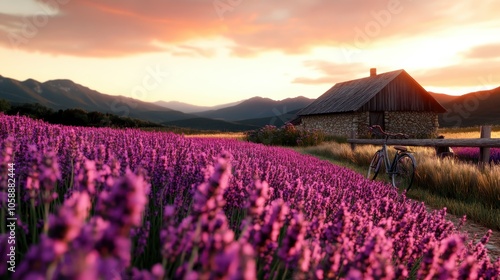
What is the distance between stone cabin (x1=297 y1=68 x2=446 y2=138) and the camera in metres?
28.9

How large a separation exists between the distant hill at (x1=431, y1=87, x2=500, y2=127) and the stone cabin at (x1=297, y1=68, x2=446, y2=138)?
3377 inches

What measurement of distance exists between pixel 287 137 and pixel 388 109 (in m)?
11.9

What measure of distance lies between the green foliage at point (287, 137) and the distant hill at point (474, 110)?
99659mm

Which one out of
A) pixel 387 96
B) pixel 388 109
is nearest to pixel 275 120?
pixel 387 96

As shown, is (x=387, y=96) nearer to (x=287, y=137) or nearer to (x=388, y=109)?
(x=388, y=109)

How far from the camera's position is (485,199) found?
690 cm

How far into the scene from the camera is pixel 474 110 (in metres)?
128

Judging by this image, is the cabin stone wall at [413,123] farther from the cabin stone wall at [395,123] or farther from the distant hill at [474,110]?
the distant hill at [474,110]

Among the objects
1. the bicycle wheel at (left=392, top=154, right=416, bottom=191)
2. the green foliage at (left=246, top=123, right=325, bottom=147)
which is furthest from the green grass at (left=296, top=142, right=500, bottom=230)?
the green foliage at (left=246, top=123, right=325, bottom=147)

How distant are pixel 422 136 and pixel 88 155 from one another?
31.5 meters

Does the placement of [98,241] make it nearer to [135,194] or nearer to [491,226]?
[135,194]

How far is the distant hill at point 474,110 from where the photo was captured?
370 ft

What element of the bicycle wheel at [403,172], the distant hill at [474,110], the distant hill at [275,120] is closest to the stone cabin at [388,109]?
the bicycle wheel at [403,172]

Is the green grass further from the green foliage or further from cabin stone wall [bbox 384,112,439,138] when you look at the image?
cabin stone wall [bbox 384,112,439,138]
